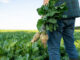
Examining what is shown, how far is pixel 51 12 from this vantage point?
2988 millimetres

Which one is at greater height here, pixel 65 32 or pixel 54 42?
pixel 65 32

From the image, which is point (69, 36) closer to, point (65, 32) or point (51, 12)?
point (65, 32)

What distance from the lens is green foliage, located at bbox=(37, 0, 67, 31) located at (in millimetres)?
2971

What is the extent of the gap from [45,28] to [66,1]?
55cm

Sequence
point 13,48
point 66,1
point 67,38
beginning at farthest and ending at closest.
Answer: point 13,48 → point 67,38 → point 66,1

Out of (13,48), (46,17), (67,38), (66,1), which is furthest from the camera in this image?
(13,48)

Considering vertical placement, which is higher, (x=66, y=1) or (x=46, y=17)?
(x=66, y=1)

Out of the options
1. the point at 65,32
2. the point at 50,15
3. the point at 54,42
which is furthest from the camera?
the point at 65,32

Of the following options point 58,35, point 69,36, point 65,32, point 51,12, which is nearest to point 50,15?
point 51,12

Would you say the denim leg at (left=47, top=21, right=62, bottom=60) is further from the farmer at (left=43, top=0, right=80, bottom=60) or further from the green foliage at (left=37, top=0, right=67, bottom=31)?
the green foliage at (left=37, top=0, right=67, bottom=31)

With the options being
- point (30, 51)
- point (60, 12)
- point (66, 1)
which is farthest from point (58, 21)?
point (30, 51)

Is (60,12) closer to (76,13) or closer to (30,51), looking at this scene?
(76,13)

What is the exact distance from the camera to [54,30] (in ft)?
10.0

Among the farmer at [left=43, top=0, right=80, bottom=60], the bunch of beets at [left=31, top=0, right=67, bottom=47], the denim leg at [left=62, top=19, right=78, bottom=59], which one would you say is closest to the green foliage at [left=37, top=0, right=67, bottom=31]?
the bunch of beets at [left=31, top=0, right=67, bottom=47]
